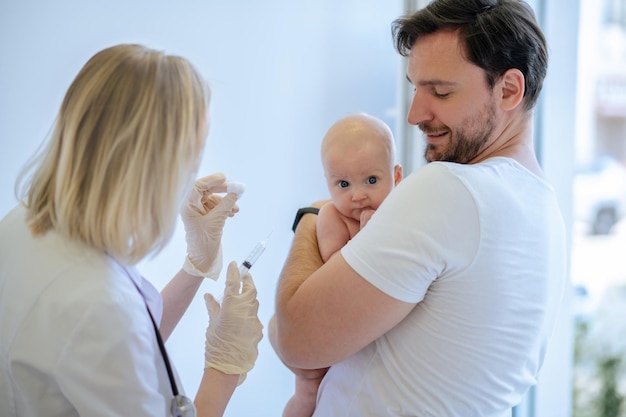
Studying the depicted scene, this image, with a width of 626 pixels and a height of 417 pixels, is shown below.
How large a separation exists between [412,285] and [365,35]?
4.54 feet

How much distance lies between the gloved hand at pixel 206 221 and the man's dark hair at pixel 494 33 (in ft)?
1.85

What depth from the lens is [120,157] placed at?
104 cm

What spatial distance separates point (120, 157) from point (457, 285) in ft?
2.01

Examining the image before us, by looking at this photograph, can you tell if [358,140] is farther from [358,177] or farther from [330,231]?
[330,231]

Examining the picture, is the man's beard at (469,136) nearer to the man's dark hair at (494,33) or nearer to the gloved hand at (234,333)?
the man's dark hair at (494,33)

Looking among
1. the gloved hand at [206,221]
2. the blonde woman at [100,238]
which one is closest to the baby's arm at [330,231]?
the gloved hand at [206,221]

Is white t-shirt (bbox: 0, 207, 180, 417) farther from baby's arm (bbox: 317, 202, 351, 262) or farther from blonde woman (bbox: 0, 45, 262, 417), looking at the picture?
baby's arm (bbox: 317, 202, 351, 262)

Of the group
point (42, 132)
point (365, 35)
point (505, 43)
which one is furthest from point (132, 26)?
point (505, 43)

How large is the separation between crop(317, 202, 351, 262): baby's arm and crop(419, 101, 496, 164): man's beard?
26 cm

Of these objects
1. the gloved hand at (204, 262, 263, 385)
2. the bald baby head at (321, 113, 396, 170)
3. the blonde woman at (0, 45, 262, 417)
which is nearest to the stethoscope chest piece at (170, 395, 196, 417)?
the blonde woman at (0, 45, 262, 417)

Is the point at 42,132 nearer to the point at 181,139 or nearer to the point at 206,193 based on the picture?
the point at 206,193

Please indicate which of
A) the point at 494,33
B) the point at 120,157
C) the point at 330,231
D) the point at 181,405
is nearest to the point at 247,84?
the point at 330,231

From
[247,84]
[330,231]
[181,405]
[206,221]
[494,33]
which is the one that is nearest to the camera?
[181,405]

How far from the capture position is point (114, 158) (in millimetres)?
1038
